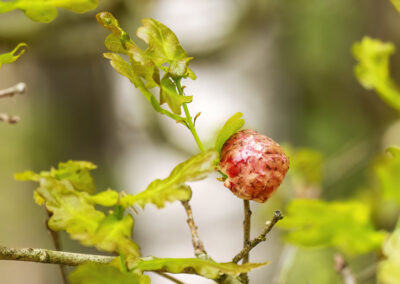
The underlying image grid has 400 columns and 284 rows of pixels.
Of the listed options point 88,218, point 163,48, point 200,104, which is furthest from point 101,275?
point 200,104

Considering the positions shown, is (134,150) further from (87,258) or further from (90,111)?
(87,258)

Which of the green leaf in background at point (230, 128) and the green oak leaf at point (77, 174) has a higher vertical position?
the green leaf in background at point (230, 128)

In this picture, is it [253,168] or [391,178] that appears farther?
[391,178]

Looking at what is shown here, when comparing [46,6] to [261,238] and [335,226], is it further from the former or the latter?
[335,226]

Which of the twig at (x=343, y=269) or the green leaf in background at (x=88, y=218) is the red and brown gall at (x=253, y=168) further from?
the twig at (x=343, y=269)

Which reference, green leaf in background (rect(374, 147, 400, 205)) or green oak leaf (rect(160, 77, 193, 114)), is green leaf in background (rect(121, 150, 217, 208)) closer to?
green oak leaf (rect(160, 77, 193, 114))

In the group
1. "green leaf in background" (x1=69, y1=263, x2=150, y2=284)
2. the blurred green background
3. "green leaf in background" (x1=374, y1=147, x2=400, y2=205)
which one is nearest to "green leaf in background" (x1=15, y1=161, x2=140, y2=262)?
"green leaf in background" (x1=69, y1=263, x2=150, y2=284)

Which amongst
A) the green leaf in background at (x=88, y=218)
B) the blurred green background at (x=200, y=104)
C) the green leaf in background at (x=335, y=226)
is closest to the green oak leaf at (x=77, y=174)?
the green leaf in background at (x=88, y=218)

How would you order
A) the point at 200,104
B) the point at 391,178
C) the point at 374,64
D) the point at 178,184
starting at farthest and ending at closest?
the point at 200,104 → the point at 374,64 → the point at 391,178 → the point at 178,184
